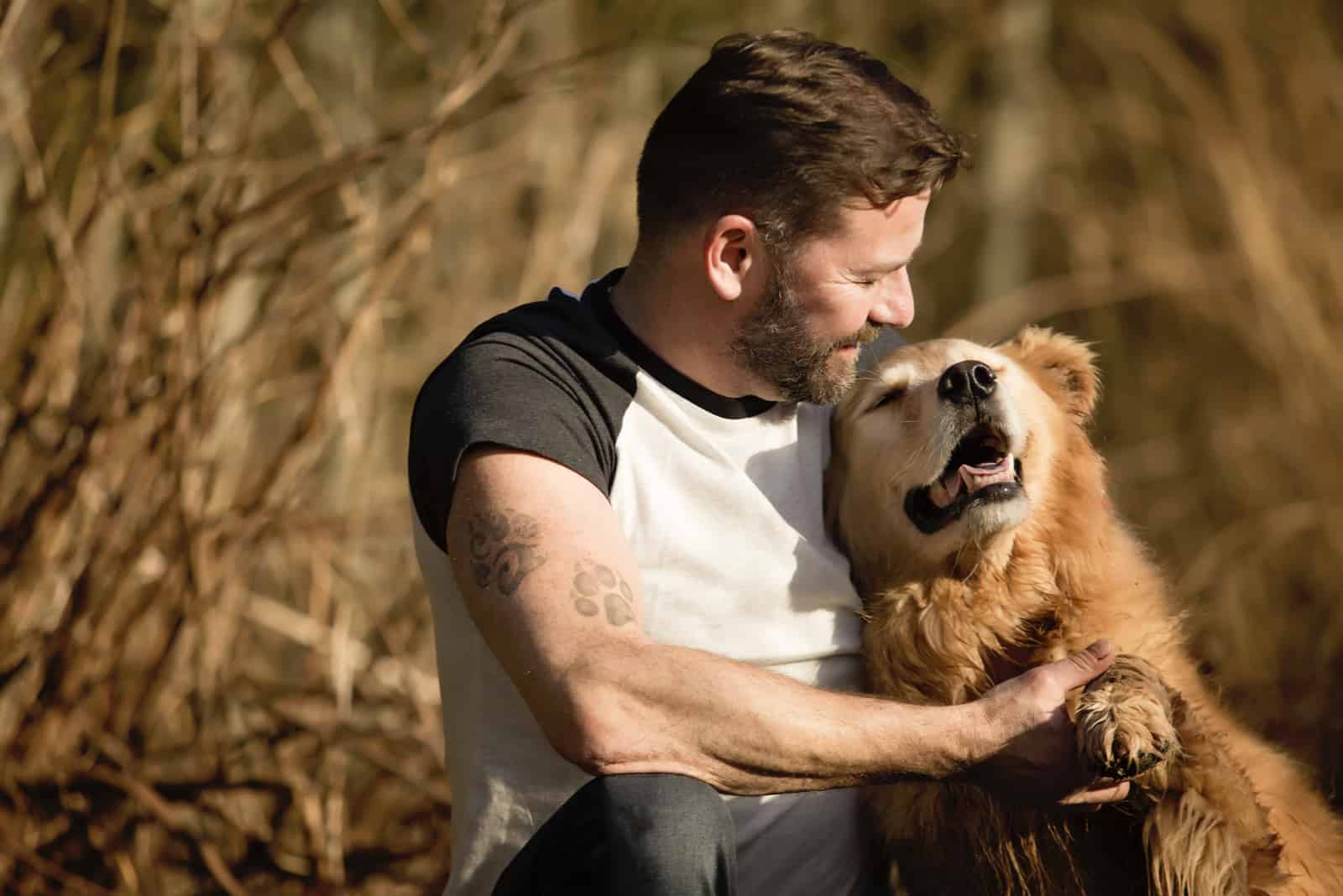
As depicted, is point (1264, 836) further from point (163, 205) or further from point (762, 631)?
point (163, 205)

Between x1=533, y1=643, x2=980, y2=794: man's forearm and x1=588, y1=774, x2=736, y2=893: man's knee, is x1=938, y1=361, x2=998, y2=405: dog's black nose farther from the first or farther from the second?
x1=588, y1=774, x2=736, y2=893: man's knee

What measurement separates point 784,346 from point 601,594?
0.70 meters

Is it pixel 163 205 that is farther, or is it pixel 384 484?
pixel 384 484

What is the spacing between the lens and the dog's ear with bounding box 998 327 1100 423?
2902mm

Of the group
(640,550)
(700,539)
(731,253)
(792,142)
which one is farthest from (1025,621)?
(792,142)

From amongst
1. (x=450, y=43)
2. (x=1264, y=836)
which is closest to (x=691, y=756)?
(x=1264, y=836)

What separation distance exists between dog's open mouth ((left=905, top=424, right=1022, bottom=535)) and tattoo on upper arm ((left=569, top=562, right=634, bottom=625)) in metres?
0.73

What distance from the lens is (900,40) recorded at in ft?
29.0

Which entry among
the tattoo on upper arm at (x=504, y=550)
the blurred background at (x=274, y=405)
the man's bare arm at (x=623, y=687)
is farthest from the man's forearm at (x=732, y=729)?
the blurred background at (x=274, y=405)

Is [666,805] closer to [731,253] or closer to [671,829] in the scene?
[671,829]

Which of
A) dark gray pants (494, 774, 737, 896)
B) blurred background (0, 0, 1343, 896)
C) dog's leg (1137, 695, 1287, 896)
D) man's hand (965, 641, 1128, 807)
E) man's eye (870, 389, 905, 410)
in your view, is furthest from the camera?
blurred background (0, 0, 1343, 896)

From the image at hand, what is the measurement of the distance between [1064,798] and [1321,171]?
467cm

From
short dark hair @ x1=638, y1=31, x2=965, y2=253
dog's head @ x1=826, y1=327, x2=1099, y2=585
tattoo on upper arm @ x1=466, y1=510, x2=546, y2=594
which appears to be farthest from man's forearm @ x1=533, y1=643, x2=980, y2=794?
short dark hair @ x1=638, y1=31, x2=965, y2=253

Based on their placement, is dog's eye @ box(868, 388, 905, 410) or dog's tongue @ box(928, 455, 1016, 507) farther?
dog's eye @ box(868, 388, 905, 410)
